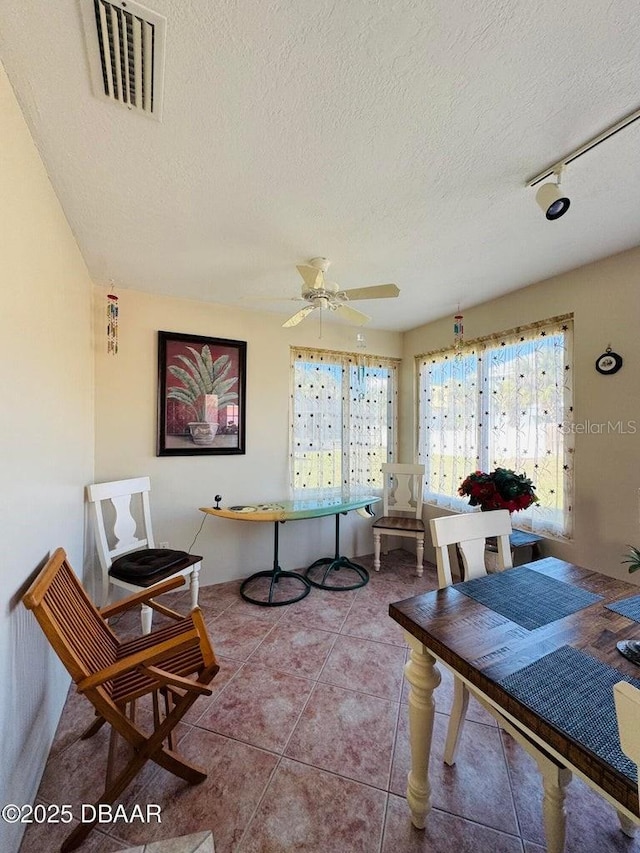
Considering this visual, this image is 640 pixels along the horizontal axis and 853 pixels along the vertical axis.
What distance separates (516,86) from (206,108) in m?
1.01

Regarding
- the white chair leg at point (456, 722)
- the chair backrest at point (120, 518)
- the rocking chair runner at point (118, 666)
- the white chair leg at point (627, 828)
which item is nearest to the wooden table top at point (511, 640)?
the white chair leg at point (456, 722)

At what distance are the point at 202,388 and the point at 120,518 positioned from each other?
1.20 metres

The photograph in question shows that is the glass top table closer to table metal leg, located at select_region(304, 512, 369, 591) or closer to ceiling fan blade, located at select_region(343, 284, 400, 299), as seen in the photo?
table metal leg, located at select_region(304, 512, 369, 591)

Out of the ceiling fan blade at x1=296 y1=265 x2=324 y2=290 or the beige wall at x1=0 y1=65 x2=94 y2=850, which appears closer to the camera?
the beige wall at x1=0 y1=65 x2=94 y2=850

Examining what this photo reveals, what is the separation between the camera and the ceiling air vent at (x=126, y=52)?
2.95 ft

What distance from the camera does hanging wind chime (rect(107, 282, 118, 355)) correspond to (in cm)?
258

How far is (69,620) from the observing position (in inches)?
54.7

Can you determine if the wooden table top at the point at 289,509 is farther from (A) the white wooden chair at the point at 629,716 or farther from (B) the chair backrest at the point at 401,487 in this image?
(A) the white wooden chair at the point at 629,716

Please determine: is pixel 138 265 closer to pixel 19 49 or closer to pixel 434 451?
pixel 19 49

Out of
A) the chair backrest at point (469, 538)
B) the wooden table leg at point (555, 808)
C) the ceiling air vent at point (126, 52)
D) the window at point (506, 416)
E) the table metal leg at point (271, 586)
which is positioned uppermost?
the ceiling air vent at point (126, 52)

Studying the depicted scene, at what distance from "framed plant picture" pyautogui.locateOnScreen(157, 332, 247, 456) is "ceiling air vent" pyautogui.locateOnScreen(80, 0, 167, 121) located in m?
1.89

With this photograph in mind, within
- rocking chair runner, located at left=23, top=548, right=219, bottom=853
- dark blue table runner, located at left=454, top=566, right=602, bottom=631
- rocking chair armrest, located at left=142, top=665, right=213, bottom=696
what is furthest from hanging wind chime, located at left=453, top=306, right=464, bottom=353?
rocking chair armrest, located at left=142, top=665, right=213, bottom=696

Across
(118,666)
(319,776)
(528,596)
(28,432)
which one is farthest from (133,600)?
(528,596)

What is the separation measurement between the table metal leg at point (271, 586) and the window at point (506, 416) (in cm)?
160
